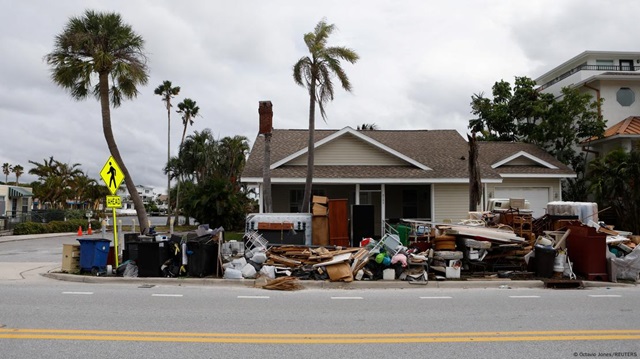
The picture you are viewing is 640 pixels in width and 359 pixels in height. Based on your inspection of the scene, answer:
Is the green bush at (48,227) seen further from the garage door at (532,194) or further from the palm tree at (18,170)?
the palm tree at (18,170)

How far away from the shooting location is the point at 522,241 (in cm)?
1288

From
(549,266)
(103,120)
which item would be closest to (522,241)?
(549,266)

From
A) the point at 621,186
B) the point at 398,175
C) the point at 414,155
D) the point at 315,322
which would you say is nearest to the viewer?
the point at 315,322

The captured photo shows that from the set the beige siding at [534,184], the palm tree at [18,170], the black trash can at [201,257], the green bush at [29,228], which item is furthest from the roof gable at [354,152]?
the palm tree at [18,170]

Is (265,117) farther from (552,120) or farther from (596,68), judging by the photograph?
(596,68)

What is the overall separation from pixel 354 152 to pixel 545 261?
11.3 metres

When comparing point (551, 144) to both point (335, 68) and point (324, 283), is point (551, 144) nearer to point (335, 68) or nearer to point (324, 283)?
point (335, 68)

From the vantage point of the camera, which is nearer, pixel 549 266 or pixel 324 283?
pixel 324 283

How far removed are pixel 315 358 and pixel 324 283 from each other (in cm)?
580

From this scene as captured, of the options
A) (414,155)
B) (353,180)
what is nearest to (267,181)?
(353,180)

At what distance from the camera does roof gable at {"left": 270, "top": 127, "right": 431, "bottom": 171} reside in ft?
71.5

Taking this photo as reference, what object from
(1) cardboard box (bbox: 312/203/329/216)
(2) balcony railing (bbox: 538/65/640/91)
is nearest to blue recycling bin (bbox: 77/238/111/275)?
(1) cardboard box (bbox: 312/203/329/216)

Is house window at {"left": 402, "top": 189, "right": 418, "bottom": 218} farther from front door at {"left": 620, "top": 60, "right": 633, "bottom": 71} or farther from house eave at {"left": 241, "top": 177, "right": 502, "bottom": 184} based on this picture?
front door at {"left": 620, "top": 60, "right": 633, "bottom": 71}

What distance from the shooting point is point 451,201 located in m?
21.6
